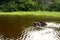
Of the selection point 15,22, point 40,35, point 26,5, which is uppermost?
point 40,35

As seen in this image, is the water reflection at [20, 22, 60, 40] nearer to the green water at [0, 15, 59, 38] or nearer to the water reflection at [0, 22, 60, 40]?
the water reflection at [0, 22, 60, 40]

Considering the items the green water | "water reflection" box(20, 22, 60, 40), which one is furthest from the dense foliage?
"water reflection" box(20, 22, 60, 40)

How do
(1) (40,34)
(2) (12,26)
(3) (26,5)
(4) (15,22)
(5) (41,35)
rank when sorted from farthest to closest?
(3) (26,5) < (4) (15,22) < (2) (12,26) < (1) (40,34) < (5) (41,35)

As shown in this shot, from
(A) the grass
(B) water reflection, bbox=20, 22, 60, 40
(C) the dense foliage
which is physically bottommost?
(C) the dense foliage

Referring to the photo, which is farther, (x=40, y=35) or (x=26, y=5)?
(x=26, y=5)

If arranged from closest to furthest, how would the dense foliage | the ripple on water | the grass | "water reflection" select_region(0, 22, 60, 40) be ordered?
"water reflection" select_region(0, 22, 60, 40) < the ripple on water < the grass < the dense foliage

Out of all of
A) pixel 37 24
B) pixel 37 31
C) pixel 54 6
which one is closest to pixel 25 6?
pixel 54 6

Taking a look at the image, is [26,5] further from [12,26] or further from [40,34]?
[40,34]

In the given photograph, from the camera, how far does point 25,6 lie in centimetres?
6456

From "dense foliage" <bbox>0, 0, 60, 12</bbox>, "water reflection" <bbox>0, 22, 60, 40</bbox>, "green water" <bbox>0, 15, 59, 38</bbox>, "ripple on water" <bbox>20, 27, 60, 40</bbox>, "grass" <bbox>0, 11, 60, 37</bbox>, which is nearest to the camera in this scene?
"water reflection" <bbox>0, 22, 60, 40</bbox>

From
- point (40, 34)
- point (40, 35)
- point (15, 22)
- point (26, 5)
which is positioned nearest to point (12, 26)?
point (15, 22)

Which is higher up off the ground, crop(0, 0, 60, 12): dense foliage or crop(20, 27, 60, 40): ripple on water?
crop(20, 27, 60, 40): ripple on water

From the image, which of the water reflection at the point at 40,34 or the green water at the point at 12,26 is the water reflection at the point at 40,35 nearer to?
the water reflection at the point at 40,34

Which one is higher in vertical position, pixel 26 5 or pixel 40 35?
pixel 40 35
